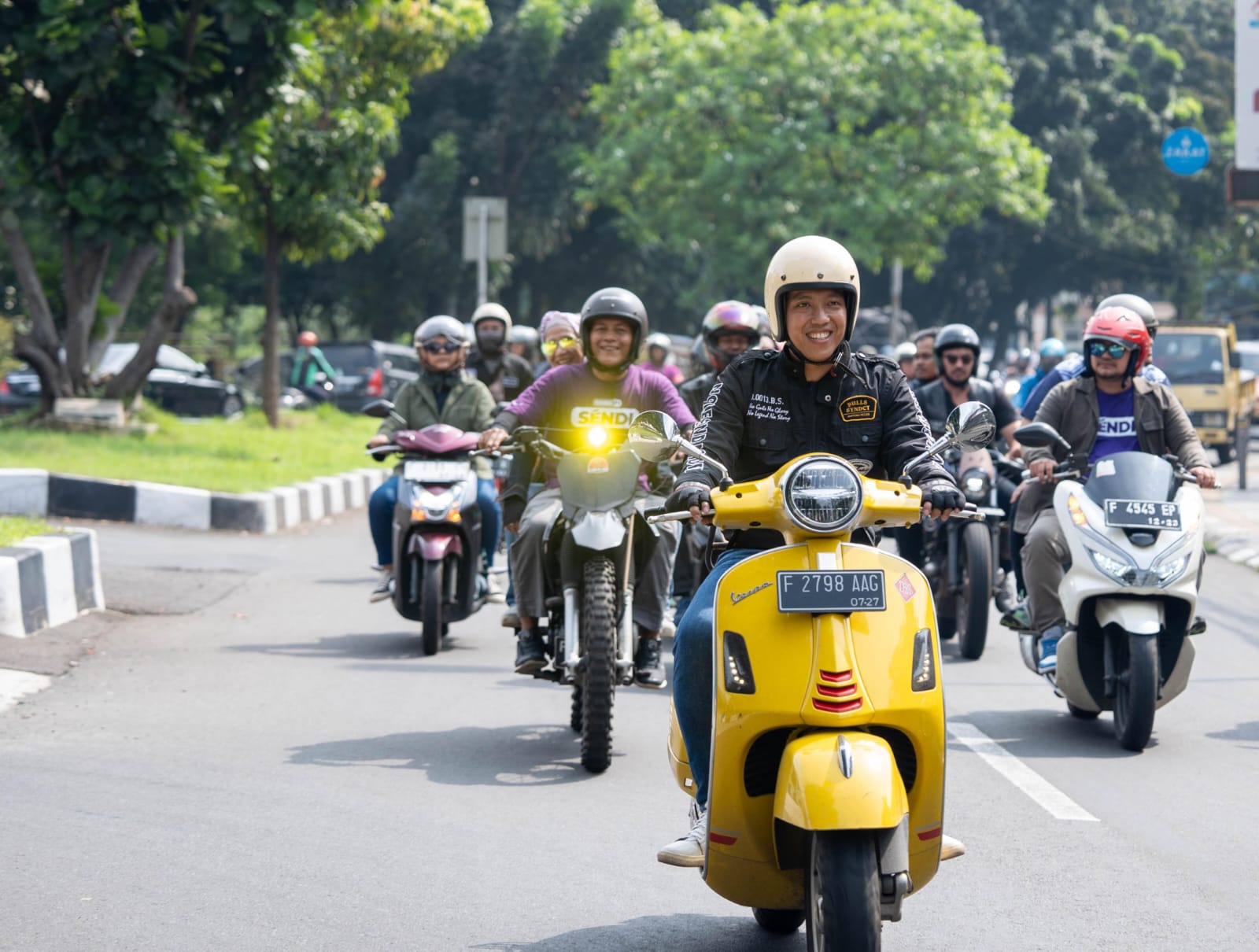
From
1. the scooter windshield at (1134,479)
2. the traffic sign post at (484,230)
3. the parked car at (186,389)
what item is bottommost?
the parked car at (186,389)

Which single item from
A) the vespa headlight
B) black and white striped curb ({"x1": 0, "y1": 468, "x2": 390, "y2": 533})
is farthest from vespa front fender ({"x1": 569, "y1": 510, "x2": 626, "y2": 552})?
black and white striped curb ({"x1": 0, "y1": 468, "x2": 390, "y2": 533})

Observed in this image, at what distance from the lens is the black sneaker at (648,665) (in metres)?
7.44

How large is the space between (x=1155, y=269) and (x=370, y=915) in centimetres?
4897

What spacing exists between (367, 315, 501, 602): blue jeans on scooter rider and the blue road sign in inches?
415

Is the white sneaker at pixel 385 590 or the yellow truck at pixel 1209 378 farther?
the yellow truck at pixel 1209 378

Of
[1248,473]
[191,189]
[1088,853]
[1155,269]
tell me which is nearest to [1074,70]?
[1155,269]

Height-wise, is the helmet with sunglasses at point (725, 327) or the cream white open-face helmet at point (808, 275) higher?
the cream white open-face helmet at point (808, 275)

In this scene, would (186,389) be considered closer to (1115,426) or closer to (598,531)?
(1115,426)

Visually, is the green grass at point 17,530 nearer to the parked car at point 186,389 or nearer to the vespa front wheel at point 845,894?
the vespa front wheel at point 845,894

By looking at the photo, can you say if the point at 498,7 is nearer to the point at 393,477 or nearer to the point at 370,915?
the point at 393,477

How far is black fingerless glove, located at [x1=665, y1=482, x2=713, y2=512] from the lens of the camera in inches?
172

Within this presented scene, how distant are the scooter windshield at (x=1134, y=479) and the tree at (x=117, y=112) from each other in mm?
12519

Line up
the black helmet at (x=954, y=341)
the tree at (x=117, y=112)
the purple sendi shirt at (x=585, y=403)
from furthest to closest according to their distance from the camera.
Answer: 1. the tree at (x=117, y=112)
2. the black helmet at (x=954, y=341)
3. the purple sendi shirt at (x=585, y=403)

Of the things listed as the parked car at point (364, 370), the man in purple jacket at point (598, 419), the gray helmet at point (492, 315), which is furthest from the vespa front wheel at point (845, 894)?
the parked car at point (364, 370)
